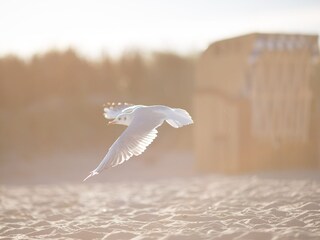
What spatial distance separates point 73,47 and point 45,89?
6.51ft

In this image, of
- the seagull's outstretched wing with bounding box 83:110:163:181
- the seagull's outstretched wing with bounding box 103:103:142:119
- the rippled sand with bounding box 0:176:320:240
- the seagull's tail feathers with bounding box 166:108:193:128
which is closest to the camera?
the rippled sand with bounding box 0:176:320:240

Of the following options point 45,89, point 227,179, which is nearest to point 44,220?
point 227,179

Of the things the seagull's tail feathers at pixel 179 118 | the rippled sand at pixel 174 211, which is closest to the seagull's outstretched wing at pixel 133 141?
the seagull's tail feathers at pixel 179 118

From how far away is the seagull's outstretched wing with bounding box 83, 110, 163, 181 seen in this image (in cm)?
492

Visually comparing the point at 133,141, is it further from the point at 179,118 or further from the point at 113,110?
the point at 113,110

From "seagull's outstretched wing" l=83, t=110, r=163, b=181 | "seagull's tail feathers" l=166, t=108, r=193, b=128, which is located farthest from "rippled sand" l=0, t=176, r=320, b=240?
"seagull's tail feathers" l=166, t=108, r=193, b=128

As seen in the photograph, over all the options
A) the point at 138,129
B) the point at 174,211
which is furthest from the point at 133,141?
the point at 174,211

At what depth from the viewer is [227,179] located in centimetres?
916

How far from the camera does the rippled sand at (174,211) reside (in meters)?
4.61

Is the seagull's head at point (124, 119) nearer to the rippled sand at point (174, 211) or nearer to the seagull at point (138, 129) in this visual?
the seagull at point (138, 129)

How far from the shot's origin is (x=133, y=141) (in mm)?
5273

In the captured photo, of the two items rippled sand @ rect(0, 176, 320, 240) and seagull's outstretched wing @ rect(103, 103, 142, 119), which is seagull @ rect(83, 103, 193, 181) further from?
rippled sand @ rect(0, 176, 320, 240)

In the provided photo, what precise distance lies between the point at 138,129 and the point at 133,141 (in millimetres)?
196

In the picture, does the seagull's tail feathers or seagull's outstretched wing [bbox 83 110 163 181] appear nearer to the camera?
seagull's outstretched wing [bbox 83 110 163 181]
